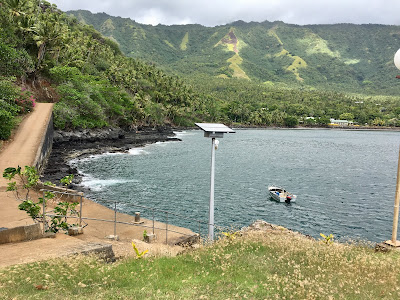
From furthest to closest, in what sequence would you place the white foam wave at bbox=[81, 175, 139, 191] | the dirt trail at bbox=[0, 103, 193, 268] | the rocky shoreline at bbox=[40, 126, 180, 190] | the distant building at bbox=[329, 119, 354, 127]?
the distant building at bbox=[329, 119, 354, 127] < the rocky shoreline at bbox=[40, 126, 180, 190] < the white foam wave at bbox=[81, 175, 139, 191] < the dirt trail at bbox=[0, 103, 193, 268]

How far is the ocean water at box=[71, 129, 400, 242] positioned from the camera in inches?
1029

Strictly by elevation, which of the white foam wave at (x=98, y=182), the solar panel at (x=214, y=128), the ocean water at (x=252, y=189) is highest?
the solar panel at (x=214, y=128)

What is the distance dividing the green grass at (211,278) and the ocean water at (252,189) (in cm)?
652

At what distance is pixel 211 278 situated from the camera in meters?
8.12

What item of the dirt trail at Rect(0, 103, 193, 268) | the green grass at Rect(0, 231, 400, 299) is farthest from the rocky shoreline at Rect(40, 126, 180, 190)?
the green grass at Rect(0, 231, 400, 299)

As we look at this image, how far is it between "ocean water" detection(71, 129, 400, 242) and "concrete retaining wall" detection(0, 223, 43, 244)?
11.2 ft

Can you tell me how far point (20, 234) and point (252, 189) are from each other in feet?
94.2

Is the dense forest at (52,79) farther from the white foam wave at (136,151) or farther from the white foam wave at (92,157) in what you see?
the white foam wave at (136,151)

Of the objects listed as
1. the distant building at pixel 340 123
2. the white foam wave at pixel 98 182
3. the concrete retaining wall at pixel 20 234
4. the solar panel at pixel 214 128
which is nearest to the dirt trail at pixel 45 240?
the concrete retaining wall at pixel 20 234

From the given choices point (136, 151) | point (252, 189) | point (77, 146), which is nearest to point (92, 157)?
point (77, 146)

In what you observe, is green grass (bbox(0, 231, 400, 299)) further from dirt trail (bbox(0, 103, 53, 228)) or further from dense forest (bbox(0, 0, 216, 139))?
dense forest (bbox(0, 0, 216, 139))

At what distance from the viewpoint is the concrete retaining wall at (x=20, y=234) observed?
10.6 meters

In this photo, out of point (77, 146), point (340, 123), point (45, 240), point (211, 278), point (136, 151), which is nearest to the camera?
point (211, 278)

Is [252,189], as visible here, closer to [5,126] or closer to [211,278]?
[5,126]
